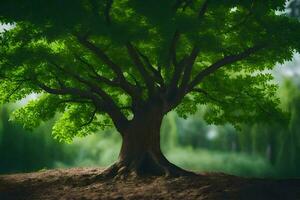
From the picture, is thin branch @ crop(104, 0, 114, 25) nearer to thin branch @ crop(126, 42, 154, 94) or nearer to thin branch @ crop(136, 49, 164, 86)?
thin branch @ crop(126, 42, 154, 94)

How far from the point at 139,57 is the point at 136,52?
0.72m

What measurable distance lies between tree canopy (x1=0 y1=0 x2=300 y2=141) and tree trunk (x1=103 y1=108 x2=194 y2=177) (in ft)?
1.39

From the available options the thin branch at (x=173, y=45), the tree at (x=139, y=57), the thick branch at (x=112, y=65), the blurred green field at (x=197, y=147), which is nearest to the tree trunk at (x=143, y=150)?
the tree at (x=139, y=57)

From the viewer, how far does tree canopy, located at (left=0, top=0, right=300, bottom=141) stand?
11508 mm

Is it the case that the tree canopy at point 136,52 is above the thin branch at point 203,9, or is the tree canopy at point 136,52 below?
below

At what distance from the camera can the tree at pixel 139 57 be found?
11.5m

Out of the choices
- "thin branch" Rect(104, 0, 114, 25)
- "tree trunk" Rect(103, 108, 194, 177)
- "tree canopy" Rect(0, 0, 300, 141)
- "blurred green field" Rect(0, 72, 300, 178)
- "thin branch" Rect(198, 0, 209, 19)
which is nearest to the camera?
"tree canopy" Rect(0, 0, 300, 141)

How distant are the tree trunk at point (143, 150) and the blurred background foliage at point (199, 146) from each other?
29.9 ft

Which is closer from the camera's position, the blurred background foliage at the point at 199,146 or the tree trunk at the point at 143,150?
the tree trunk at the point at 143,150

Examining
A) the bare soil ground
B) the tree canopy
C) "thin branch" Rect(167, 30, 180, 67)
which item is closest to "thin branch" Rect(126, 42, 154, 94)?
the tree canopy

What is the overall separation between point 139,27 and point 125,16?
95cm

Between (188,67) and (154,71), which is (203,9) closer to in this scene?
(188,67)

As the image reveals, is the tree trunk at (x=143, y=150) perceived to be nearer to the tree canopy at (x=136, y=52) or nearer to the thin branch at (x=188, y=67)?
the tree canopy at (x=136, y=52)

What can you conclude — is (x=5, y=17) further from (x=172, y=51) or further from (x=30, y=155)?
(x=30, y=155)
